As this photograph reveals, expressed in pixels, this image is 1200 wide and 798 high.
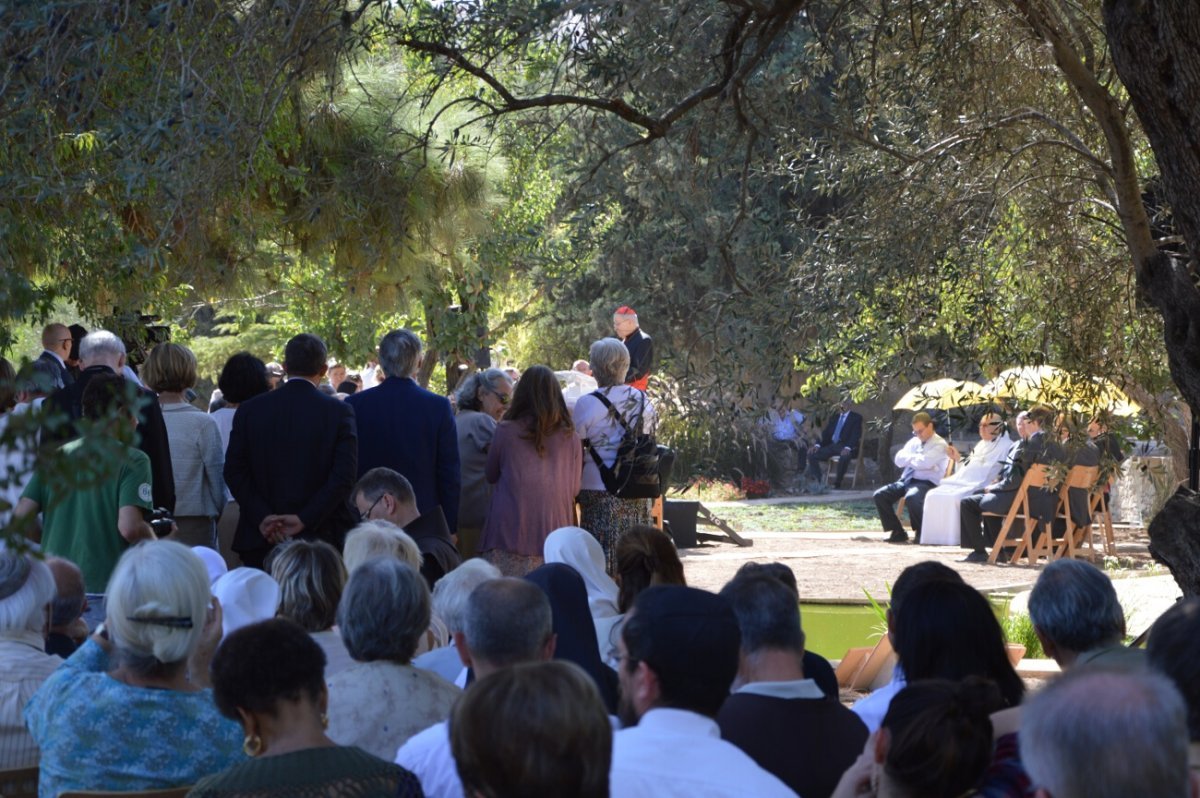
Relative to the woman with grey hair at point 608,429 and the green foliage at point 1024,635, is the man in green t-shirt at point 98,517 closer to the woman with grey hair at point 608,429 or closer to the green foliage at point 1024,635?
the woman with grey hair at point 608,429

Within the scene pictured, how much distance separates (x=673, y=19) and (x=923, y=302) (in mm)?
2081

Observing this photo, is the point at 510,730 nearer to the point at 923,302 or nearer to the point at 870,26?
the point at 923,302

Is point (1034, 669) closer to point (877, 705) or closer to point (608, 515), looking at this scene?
point (608, 515)

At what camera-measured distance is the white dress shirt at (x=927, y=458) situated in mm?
17188

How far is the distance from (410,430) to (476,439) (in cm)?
91

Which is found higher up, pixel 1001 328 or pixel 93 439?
pixel 1001 328

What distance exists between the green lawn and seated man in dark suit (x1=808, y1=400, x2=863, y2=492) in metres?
3.87

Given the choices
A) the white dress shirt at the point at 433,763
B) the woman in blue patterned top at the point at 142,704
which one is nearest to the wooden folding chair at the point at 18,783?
the woman in blue patterned top at the point at 142,704

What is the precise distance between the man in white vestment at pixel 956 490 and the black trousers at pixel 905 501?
0.95 feet

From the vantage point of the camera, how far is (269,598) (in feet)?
15.0

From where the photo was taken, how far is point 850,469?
104 ft

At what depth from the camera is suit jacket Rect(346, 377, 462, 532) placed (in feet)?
23.6

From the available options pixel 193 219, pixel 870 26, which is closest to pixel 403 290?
pixel 870 26

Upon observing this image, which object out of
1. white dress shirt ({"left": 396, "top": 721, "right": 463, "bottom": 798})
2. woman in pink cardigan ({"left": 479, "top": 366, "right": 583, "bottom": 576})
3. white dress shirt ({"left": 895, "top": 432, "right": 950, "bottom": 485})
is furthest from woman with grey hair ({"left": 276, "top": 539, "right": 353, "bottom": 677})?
white dress shirt ({"left": 895, "top": 432, "right": 950, "bottom": 485})
